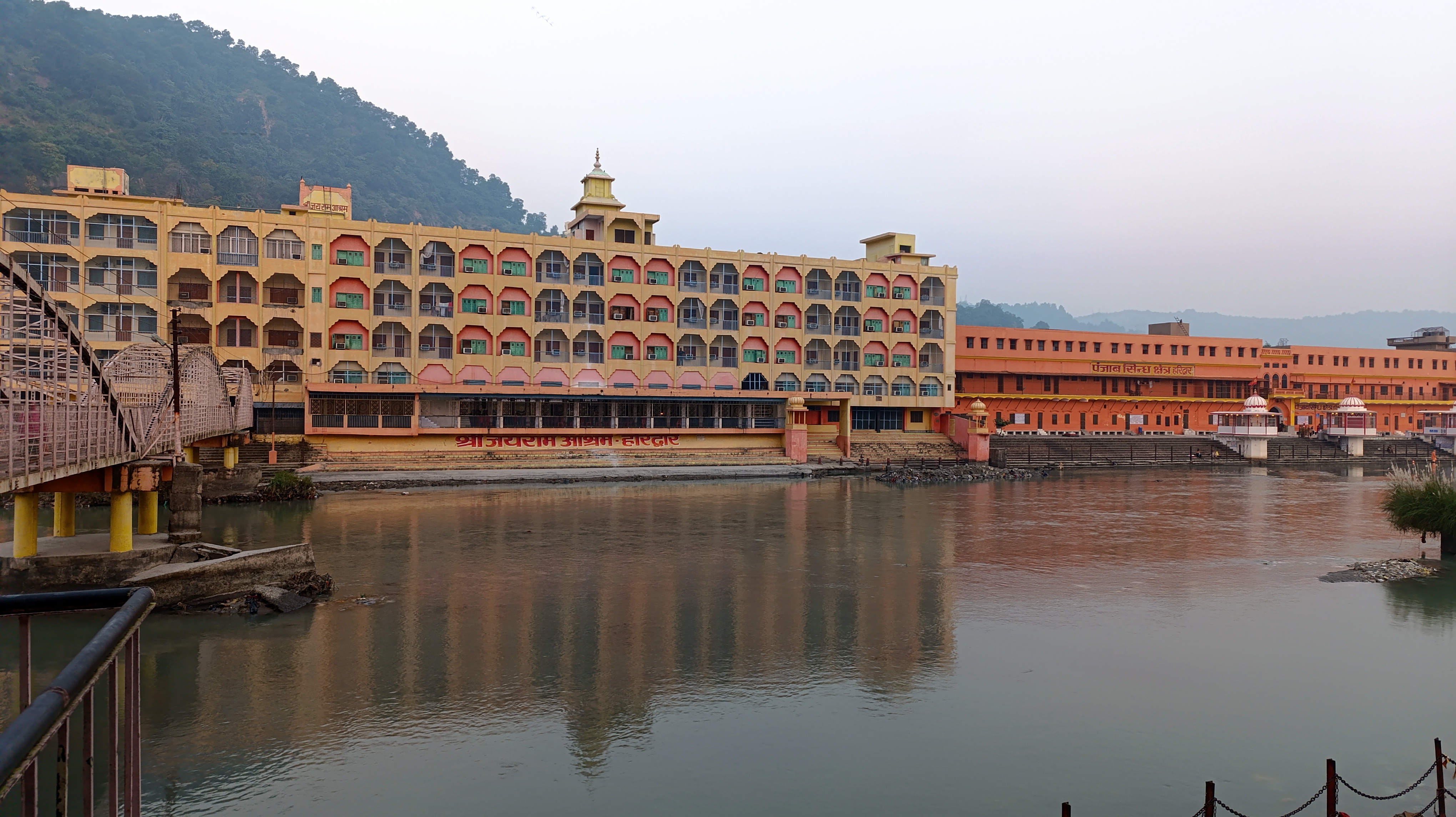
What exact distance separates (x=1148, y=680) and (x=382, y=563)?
22.2 metres

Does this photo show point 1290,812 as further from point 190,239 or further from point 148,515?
point 190,239

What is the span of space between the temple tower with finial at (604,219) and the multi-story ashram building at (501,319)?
0.70 feet

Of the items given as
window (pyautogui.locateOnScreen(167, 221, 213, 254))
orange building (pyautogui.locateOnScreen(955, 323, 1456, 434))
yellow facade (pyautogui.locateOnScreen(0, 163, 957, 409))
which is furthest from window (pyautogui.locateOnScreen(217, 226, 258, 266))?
orange building (pyautogui.locateOnScreen(955, 323, 1456, 434))

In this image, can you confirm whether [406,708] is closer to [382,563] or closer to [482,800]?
[482,800]

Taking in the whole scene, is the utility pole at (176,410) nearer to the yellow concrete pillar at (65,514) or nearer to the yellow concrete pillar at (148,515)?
the yellow concrete pillar at (148,515)

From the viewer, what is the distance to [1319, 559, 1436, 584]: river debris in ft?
95.8

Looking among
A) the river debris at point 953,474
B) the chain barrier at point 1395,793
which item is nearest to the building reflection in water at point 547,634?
the chain barrier at point 1395,793

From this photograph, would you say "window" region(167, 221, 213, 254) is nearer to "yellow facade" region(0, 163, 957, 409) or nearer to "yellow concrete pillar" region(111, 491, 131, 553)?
"yellow facade" region(0, 163, 957, 409)

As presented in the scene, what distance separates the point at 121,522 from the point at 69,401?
16.4 ft

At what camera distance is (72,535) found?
2712 centimetres

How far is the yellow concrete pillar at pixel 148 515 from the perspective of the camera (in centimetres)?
2967

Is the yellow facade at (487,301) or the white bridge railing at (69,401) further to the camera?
the yellow facade at (487,301)

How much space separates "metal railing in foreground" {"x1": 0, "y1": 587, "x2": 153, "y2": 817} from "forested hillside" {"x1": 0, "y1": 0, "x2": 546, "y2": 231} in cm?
7941

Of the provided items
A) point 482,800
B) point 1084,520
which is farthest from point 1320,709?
point 1084,520
